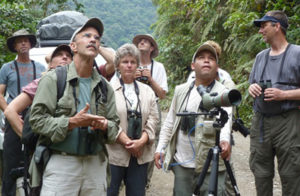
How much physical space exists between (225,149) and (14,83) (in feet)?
9.56

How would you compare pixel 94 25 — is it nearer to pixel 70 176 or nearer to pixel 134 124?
pixel 134 124

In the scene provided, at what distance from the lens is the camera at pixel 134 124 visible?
159 inches

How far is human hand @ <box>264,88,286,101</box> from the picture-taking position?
4.04 meters

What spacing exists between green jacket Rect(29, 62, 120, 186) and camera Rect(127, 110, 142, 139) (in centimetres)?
82

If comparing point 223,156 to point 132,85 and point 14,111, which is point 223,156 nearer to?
point 132,85

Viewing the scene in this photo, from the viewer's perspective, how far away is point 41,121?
288 cm

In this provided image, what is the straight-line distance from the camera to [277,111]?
165 inches

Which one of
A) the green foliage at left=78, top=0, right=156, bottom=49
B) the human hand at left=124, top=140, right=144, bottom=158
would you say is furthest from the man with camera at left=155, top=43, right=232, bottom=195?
the green foliage at left=78, top=0, right=156, bottom=49

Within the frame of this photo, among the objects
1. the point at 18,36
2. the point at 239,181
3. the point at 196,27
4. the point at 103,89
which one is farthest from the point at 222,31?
the point at 103,89

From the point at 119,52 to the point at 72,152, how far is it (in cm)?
163

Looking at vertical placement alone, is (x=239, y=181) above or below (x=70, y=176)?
below

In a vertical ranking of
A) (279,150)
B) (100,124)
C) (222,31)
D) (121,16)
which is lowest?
(279,150)

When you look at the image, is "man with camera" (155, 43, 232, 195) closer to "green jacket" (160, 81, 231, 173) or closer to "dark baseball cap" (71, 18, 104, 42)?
"green jacket" (160, 81, 231, 173)

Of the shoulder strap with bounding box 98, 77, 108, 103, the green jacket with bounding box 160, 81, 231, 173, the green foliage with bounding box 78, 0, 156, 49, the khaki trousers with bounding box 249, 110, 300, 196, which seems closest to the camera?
the shoulder strap with bounding box 98, 77, 108, 103
